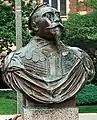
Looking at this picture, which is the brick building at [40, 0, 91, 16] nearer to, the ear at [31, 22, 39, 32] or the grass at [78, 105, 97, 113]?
the grass at [78, 105, 97, 113]

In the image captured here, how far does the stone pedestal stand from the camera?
25.3 feet

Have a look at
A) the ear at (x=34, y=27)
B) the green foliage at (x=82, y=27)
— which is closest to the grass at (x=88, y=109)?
the green foliage at (x=82, y=27)

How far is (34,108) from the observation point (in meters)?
7.72

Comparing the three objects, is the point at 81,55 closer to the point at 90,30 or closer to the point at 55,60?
the point at 55,60

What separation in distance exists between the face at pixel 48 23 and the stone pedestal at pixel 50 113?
115 cm

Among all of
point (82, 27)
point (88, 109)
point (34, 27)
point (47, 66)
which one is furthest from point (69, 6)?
point (47, 66)

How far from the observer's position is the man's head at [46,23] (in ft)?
25.9

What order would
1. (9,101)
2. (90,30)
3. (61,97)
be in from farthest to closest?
(90,30), (9,101), (61,97)

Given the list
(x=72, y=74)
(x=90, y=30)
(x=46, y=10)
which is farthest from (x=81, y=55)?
(x=90, y=30)

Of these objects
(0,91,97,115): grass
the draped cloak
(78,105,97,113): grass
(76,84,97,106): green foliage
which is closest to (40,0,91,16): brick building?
(0,91,97,115): grass

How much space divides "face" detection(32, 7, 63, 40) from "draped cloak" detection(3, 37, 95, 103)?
0.14 metres

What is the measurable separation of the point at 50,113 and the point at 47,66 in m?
0.74

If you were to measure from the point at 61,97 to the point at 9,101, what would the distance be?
427 inches

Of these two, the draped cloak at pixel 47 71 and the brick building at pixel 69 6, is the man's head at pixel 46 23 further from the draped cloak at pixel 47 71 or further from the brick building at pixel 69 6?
the brick building at pixel 69 6
